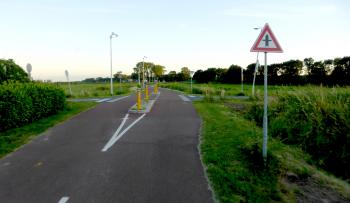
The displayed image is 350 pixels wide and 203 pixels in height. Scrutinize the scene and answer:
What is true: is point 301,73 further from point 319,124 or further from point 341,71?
point 319,124

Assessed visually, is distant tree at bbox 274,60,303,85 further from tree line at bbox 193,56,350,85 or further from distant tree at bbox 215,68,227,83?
distant tree at bbox 215,68,227,83

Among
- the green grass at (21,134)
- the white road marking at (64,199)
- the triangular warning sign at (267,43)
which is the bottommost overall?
the white road marking at (64,199)

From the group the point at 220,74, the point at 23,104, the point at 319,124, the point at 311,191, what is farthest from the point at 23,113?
the point at 220,74

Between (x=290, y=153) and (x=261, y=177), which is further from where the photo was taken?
(x=290, y=153)

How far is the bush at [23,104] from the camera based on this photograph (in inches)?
365

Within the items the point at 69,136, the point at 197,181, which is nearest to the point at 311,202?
the point at 197,181

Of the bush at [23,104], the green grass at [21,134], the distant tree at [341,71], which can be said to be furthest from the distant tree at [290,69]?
the green grass at [21,134]

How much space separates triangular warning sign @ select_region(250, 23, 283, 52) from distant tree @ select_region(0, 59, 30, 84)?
13639 millimetres

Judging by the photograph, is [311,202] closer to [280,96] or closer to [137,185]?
[137,185]

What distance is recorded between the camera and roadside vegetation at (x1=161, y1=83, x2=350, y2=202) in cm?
450

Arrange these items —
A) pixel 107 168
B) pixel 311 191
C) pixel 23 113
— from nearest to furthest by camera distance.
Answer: pixel 311 191, pixel 107 168, pixel 23 113

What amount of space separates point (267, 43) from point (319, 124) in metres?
4.48

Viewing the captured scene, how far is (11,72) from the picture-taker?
580 inches

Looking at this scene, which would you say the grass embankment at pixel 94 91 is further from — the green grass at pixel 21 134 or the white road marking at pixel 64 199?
the white road marking at pixel 64 199
